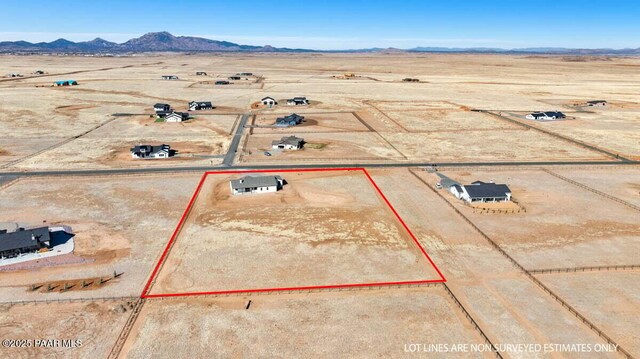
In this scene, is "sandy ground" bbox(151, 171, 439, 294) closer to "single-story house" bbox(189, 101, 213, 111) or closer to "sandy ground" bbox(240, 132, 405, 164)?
"sandy ground" bbox(240, 132, 405, 164)

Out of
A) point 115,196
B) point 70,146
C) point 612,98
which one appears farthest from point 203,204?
point 612,98

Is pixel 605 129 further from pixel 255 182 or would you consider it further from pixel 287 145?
pixel 255 182

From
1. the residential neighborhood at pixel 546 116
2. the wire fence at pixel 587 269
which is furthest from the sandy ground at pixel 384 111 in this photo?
the wire fence at pixel 587 269

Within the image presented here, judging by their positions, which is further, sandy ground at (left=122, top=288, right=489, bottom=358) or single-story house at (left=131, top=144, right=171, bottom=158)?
single-story house at (left=131, top=144, right=171, bottom=158)

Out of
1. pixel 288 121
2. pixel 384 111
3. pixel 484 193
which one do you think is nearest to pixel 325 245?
pixel 484 193

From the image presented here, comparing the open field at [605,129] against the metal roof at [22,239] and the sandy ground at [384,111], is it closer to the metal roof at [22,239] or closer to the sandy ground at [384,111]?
the sandy ground at [384,111]

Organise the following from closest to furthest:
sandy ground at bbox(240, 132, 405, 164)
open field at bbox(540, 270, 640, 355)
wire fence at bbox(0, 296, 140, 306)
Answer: open field at bbox(540, 270, 640, 355) → wire fence at bbox(0, 296, 140, 306) → sandy ground at bbox(240, 132, 405, 164)

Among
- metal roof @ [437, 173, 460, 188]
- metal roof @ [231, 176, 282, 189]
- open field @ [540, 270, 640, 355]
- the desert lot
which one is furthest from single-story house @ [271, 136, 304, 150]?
open field @ [540, 270, 640, 355]
